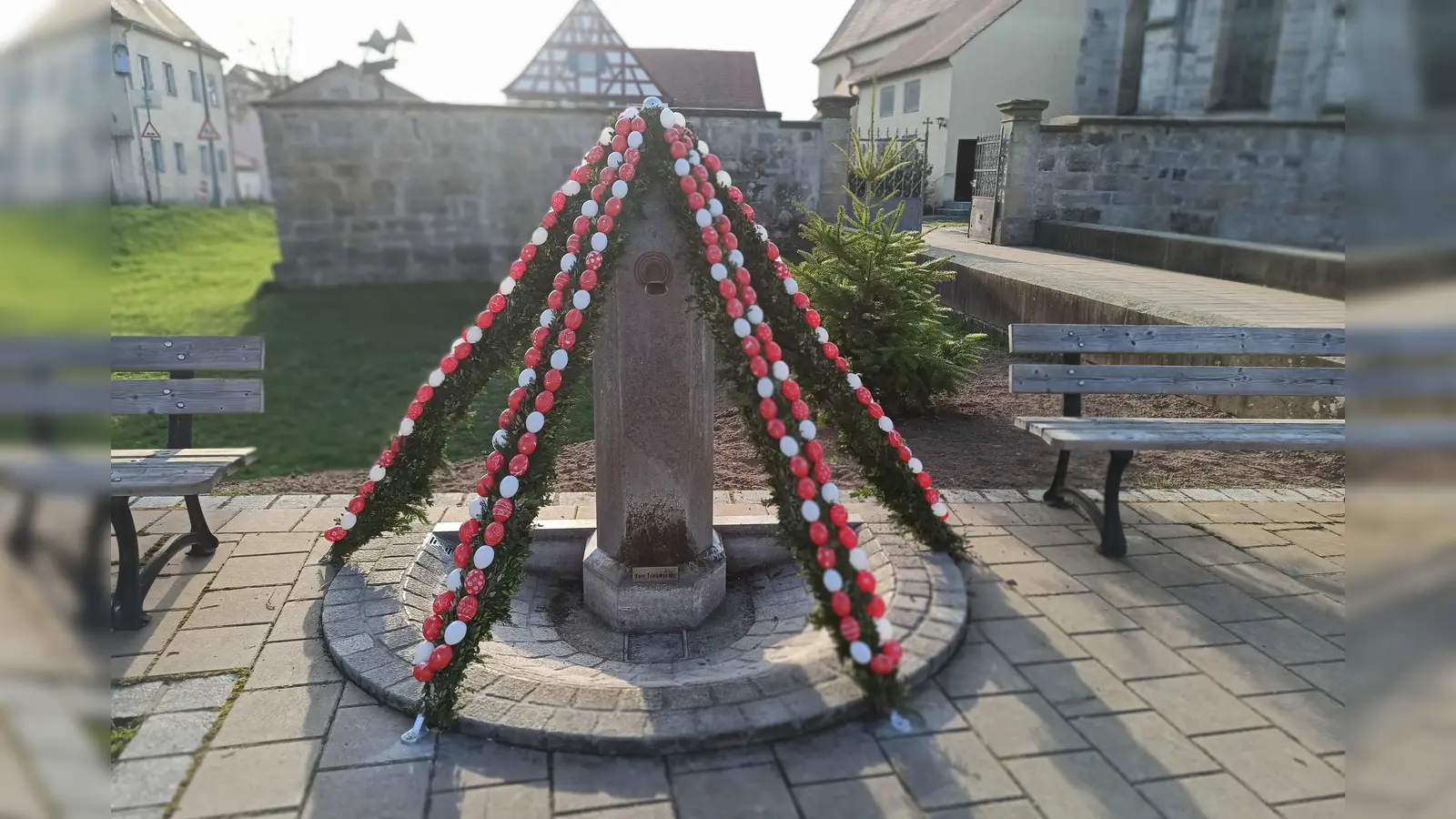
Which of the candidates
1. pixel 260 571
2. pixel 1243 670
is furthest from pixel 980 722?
pixel 260 571

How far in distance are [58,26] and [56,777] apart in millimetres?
766

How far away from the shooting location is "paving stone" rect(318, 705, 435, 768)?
2.71 meters

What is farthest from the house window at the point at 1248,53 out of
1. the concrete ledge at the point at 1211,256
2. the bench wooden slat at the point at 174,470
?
the bench wooden slat at the point at 174,470

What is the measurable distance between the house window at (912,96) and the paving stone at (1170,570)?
2710cm

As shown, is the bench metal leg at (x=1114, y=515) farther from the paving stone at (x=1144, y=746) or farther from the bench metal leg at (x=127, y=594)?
the bench metal leg at (x=127, y=594)

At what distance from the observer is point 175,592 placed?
378cm

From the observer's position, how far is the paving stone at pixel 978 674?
312cm

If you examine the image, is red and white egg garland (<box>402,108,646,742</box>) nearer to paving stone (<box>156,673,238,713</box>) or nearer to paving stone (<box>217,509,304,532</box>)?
paving stone (<box>156,673,238,713</box>)

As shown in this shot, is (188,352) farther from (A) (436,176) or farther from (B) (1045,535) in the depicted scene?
(A) (436,176)

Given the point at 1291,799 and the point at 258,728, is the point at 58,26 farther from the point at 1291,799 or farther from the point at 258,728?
the point at 1291,799

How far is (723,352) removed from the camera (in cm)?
330

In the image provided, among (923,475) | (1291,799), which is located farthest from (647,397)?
(1291,799)

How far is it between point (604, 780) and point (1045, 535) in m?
2.86

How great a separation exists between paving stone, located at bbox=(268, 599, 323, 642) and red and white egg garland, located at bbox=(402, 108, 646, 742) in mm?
712
